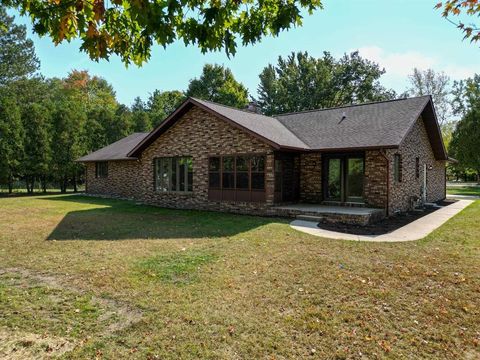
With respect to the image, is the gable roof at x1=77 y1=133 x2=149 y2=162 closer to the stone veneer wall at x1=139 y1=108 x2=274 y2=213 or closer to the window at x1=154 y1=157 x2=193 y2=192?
the window at x1=154 y1=157 x2=193 y2=192

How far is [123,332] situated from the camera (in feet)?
12.6

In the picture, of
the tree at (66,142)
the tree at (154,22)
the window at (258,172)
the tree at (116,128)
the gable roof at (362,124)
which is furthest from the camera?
the tree at (116,128)

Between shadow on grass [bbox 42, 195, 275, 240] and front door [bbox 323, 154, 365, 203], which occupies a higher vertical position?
front door [bbox 323, 154, 365, 203]

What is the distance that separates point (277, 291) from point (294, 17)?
156 inches

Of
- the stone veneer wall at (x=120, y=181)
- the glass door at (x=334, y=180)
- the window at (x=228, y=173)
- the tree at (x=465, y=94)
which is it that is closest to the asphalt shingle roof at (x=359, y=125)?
the glass door at (x=334, y=180)

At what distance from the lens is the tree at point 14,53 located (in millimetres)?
32500

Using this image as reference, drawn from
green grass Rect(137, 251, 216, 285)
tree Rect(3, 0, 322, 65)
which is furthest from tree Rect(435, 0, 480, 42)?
green grass Rect(137, 251, 216, 285)

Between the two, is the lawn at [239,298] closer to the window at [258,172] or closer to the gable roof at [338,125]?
the window at [258,172]

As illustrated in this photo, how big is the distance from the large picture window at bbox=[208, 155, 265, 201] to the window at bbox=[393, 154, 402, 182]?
5.41 metres

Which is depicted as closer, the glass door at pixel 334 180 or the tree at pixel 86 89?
the glass door at pixel 334 180

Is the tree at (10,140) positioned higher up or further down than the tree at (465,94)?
further down

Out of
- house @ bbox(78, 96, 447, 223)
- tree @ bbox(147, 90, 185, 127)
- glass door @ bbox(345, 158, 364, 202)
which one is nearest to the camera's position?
house @ bbox(78, 96, 447, 223)

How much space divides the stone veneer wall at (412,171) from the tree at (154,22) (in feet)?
31.5

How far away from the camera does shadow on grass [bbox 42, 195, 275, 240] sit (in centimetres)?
935
